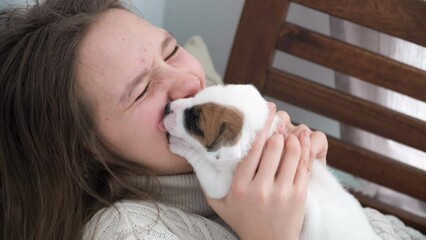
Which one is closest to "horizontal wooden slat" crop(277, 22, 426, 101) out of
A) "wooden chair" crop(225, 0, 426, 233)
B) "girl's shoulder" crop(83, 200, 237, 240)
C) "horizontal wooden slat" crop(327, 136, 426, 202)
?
"wooden chair" crop(225, 0, 426, 233)

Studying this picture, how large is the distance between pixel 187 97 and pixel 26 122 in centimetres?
30

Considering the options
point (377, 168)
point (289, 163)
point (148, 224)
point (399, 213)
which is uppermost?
point (289, 163)

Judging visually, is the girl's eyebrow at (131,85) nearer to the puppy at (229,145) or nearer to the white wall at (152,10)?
the puppy at (229,145)

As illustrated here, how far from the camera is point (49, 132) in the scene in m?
0.94

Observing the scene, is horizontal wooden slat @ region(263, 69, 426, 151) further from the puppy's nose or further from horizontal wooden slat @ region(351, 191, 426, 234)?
the puppy's nose

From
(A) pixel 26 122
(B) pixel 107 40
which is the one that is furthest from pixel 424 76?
(A) pixel 26 122

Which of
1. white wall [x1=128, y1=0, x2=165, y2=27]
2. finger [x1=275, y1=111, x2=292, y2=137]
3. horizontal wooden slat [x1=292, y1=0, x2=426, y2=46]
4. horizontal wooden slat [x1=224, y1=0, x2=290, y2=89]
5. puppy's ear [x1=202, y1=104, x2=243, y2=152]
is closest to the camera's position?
puppy's ear [x1=202, y1=104, x2=243, y2=152]

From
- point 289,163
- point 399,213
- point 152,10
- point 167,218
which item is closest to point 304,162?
point 289,163

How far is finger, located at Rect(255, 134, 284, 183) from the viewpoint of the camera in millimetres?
914

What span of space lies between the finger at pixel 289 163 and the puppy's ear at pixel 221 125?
118 millimetres

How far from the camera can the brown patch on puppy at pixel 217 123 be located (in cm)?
87

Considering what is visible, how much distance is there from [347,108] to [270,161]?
46 centimetres

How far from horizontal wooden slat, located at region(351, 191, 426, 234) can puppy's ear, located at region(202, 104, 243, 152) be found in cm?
64

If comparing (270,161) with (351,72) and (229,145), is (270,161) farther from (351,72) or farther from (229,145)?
(351,72)
